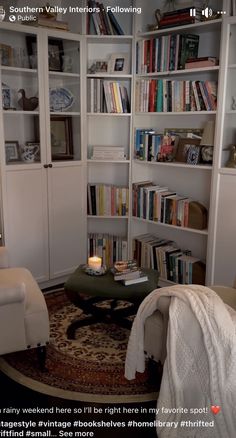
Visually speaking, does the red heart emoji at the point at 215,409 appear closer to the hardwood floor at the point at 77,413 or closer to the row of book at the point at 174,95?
the hardwood floor at the point at 77,413

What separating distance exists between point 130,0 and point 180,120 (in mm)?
1086

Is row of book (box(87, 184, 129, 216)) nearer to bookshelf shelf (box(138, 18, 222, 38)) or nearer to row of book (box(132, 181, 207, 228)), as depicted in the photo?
row of book (box(132, 181, 207, 228))

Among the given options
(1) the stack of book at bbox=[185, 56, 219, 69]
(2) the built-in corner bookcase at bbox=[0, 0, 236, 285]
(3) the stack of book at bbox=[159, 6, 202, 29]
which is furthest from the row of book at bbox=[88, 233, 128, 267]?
(3) the stack of book at bbox=[159, 6, 202, 29]

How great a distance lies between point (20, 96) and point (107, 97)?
725 millimetres

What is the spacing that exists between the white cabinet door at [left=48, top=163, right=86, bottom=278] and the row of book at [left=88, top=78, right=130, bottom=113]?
1.75 feet

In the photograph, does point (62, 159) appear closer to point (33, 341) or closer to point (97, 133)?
point (97, 133)

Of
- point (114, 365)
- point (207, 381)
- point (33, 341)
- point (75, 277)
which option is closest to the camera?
point (207, 381)

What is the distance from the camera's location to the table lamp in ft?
9.77

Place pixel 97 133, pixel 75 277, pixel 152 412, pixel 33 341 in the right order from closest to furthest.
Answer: pixel 152 412 < pixel 33 341 < pixel 75 277 < pixel 97 133

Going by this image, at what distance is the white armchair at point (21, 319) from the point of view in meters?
2.04

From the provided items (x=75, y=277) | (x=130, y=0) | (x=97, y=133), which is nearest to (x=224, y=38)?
(x=130, y=0)

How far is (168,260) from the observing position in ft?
11.1

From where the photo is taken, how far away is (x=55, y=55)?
3.26 meters

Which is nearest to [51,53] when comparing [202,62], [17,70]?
[17,70]
